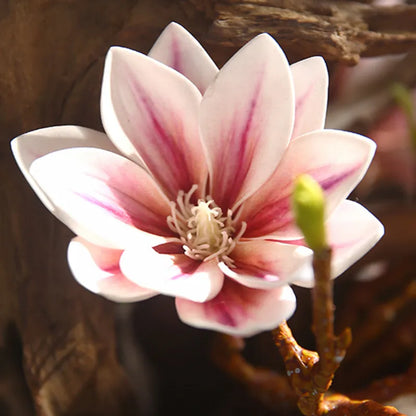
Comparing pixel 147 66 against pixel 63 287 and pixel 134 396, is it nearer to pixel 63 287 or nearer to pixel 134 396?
pixel 63 287

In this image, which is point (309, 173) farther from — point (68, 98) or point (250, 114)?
point (68, 98)

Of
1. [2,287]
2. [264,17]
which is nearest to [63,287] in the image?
[2,287]

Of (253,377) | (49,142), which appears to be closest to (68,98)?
(49,142)

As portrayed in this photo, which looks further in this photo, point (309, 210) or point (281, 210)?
point (281, 210)

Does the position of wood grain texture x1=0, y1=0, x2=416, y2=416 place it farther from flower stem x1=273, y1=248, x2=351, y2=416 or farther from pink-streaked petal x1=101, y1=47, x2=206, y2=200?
flower stem x1=273, y1=248, x2=351, y2=416

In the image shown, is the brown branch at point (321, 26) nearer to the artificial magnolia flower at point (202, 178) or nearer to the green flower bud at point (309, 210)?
the artificial magnolia flower at point (202, 178)

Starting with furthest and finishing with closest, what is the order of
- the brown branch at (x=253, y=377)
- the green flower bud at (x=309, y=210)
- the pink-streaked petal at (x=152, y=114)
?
the brown branch at (x=253, y=377) → the pink-streaked petal at (x=152, y=114) → the green flower bud at (x=309, y=210)

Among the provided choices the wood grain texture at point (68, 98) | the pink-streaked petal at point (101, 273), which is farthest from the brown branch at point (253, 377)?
the pink-streaked petal at point (101, 273)
